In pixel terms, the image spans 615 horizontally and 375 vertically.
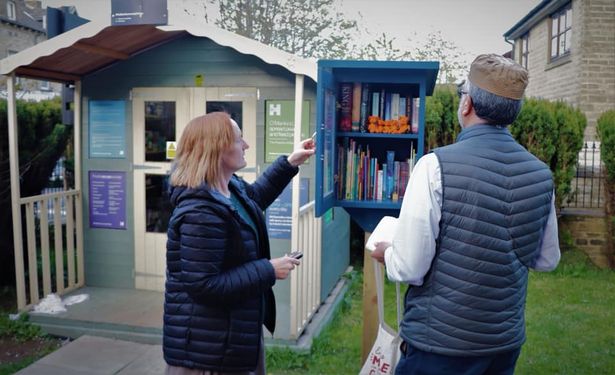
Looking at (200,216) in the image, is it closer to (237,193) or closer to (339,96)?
(237,193)

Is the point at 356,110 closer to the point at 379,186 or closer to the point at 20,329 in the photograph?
the point at 379,186

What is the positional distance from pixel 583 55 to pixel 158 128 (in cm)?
1191

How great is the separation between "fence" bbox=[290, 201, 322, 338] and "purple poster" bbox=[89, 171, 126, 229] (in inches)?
84.8

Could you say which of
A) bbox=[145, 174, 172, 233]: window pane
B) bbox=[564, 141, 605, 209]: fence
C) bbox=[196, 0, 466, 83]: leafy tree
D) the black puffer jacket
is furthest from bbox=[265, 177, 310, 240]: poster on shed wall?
bbox=[196, 0, 466, 83]: leafy tree

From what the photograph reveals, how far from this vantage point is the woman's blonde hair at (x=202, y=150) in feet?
8.02

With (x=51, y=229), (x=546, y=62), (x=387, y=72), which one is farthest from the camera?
(x=546, y=62)

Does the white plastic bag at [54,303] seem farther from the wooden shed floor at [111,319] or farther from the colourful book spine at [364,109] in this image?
the colourful book spine at [364,109]

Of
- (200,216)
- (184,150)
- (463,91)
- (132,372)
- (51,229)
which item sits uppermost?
(463,91)

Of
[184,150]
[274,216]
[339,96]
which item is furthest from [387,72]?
[274,216]

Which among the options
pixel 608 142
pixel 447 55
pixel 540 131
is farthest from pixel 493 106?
pixel 447 55

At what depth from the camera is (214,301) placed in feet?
7.74

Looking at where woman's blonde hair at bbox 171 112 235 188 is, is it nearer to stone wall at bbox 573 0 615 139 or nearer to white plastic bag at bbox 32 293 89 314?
white plastic bag at bbox 32 293 89 314

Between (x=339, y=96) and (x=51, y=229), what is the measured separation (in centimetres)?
588

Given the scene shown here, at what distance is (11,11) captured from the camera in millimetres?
34656
